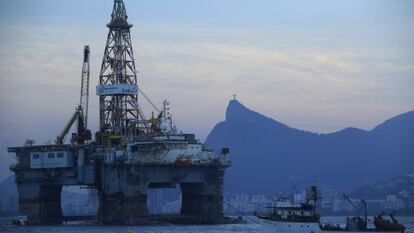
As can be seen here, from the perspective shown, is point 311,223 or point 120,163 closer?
point 311,223

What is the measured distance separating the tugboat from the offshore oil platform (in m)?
37.8

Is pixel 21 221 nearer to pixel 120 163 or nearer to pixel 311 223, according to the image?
pixel 120 163

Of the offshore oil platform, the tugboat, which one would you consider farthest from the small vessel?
the tugboat

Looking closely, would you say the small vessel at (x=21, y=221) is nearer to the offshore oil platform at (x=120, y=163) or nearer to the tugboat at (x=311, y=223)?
the offshore oil platform at (x=120, y=163)

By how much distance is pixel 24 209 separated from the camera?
14375 centimetres

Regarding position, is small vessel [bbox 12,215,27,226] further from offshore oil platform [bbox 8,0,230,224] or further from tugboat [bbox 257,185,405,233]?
tugboat [bbox 257,185,405,233]

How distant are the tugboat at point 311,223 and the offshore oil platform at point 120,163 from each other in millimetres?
37771

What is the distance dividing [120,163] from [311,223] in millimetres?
42186

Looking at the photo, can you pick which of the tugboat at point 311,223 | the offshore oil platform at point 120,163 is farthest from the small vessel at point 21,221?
the tugboat at point 311,223

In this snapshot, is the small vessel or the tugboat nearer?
the tugboat

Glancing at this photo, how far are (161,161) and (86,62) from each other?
2528 centimetres

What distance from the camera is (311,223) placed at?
96875mm

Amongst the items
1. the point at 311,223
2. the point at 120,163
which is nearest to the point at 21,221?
the point at 120,163

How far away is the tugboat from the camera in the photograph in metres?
96.3
